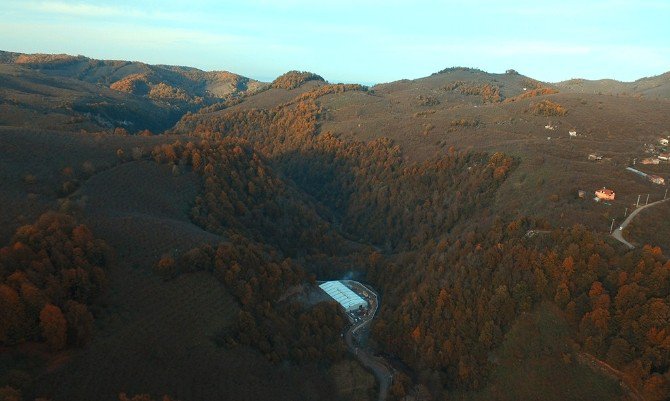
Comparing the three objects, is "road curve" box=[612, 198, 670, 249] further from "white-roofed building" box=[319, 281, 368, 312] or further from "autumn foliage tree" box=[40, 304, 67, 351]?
"autumn foliage tree" box=[40, 304, 67, 351]

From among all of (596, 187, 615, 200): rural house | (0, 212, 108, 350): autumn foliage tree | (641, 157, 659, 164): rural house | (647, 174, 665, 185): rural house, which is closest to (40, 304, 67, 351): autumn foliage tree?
(0, 212, 108, 350): autumn foliage tree

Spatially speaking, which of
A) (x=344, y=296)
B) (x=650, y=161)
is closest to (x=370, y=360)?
(x=344, y=296)

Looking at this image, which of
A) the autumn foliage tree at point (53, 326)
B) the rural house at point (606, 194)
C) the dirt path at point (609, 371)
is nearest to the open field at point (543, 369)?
the dirt path at point (609, 371)

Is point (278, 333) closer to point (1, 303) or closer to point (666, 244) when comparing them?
point (1, 303)

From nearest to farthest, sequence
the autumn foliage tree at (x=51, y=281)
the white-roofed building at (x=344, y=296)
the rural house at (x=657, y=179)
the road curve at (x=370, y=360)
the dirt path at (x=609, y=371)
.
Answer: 1. the autumn foliage tree at (x=51, y=281)
2. the dirt path at (x=609, y=371)
3. the road curve at (x=370, y=360)
4. the white-roofed building at (x=344, y=296)
5. the rural house at (x=657, y=179)

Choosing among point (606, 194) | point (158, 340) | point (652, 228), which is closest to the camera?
point (158, 340)

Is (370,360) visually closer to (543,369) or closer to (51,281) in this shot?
(543,369)

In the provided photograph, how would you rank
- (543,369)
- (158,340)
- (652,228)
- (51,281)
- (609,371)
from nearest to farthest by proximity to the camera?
(51,281) < (158,340) < (609,371) < (543,369) < (652,228)

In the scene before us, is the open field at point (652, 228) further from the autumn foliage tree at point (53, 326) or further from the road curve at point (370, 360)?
the autumn foliage tree at point (53, 326)

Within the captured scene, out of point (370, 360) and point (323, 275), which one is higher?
point (323, 275)
